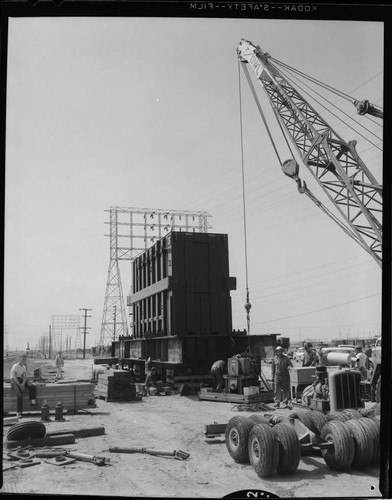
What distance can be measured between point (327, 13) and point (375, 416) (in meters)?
6.03

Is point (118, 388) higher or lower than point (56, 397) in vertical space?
lower

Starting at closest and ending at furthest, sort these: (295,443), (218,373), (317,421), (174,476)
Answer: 1. (174,476)
2. (295,443)
3. (317,421)
4. (218,373)

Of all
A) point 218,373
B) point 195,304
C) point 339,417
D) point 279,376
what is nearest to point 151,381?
point 218,373

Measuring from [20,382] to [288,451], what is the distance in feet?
22.3

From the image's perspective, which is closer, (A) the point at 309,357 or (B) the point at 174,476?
(B) the point at 174,476

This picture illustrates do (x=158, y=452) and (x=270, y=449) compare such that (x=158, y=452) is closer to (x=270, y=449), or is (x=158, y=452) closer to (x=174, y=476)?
(x=174, y=476)

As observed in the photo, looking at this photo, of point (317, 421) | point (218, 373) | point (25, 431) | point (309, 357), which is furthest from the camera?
point (309, 357)

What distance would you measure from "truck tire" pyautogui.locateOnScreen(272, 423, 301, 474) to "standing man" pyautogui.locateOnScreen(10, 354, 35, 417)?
20.9ft

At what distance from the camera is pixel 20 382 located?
10680 mm

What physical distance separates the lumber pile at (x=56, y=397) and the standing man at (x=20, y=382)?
3.7 inches

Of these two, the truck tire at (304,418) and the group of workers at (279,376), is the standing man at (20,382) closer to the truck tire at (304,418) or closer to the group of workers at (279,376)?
the group of workers at (279,376)

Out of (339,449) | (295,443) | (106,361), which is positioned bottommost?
(106,361)

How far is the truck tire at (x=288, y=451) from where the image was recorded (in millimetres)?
6266

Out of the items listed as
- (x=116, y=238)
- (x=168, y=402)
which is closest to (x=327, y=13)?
(x=116, y=238)
